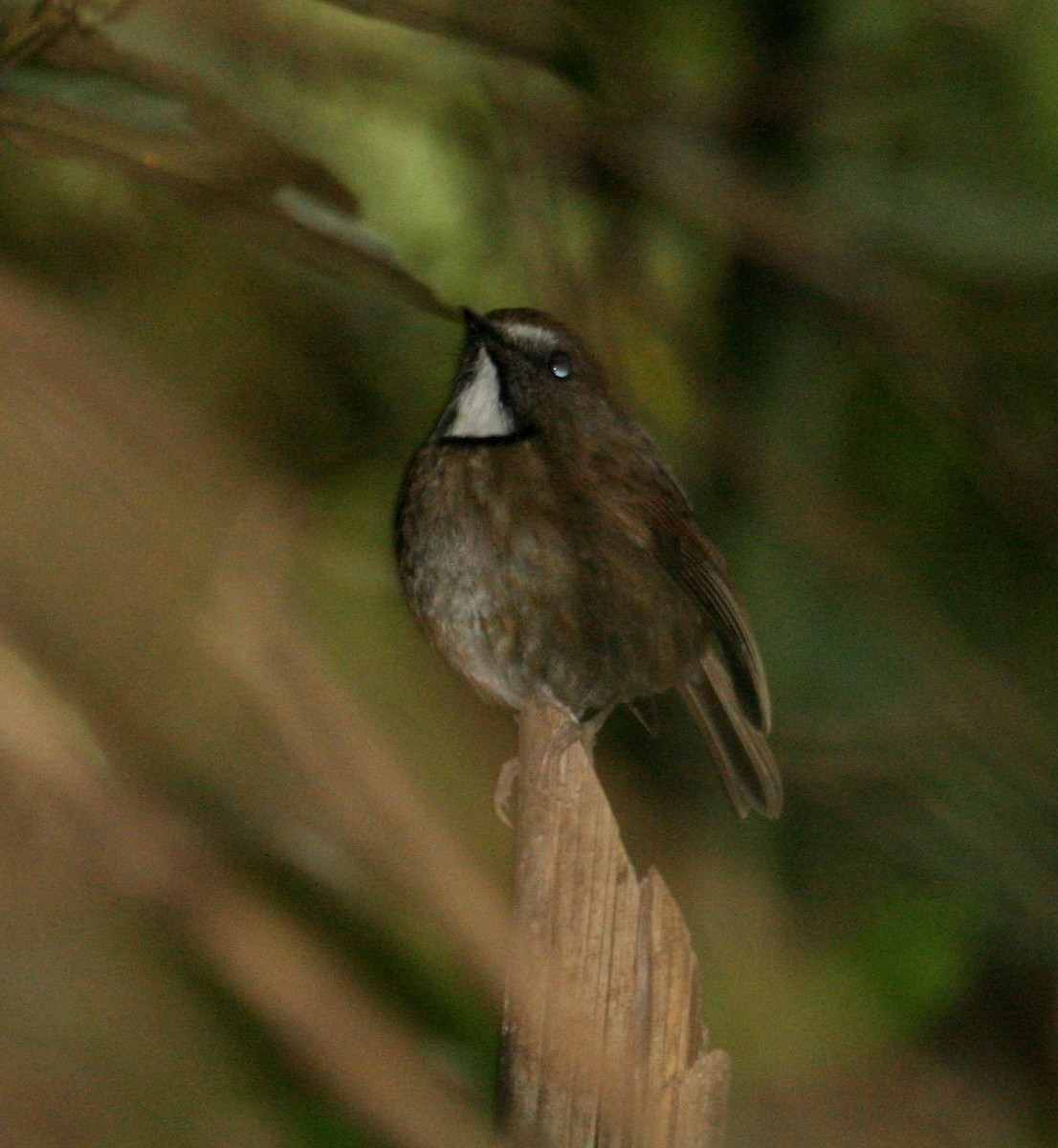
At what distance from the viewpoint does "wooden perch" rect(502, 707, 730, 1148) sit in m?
1.72

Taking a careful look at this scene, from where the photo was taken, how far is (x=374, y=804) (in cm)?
109

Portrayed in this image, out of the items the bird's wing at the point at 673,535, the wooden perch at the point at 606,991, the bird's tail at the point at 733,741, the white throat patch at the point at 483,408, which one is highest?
the wooden perch at the point at 606,991

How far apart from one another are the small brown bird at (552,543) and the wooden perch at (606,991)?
164 cm

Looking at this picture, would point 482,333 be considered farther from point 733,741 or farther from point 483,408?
point 733,741

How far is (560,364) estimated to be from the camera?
3.96 metres

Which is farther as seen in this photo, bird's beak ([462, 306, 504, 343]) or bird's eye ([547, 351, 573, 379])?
bird's eye ([547, 351, 573, 379])

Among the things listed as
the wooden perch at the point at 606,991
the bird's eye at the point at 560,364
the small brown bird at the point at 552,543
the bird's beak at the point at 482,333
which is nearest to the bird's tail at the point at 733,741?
the small brown bird at the point at 552,543

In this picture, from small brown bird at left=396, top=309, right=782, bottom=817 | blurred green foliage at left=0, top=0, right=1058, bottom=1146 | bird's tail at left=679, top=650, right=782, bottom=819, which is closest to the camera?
small brown bird at left=396, top=309, right=782, bottom=817

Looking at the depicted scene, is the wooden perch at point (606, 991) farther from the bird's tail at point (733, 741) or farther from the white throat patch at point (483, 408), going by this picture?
the bird's tail at point (733, 741)

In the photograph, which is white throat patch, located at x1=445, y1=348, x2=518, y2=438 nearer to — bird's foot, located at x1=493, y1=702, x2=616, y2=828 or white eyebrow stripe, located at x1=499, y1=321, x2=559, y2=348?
white eyebrow stripe, located at x1=499, y1=321, x2=559, y2=348

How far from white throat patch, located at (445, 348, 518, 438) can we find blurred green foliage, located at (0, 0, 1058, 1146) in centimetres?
75

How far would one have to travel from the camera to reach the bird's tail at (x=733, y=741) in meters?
4.14

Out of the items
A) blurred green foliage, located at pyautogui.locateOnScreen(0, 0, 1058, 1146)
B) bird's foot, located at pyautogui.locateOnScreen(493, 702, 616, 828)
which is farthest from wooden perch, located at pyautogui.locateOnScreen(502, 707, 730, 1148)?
blurred green foliage, located at pyautogui.locateOnScreen(0, 0, 1058, 1146)

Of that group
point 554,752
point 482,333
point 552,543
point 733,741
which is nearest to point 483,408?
point 482,333
